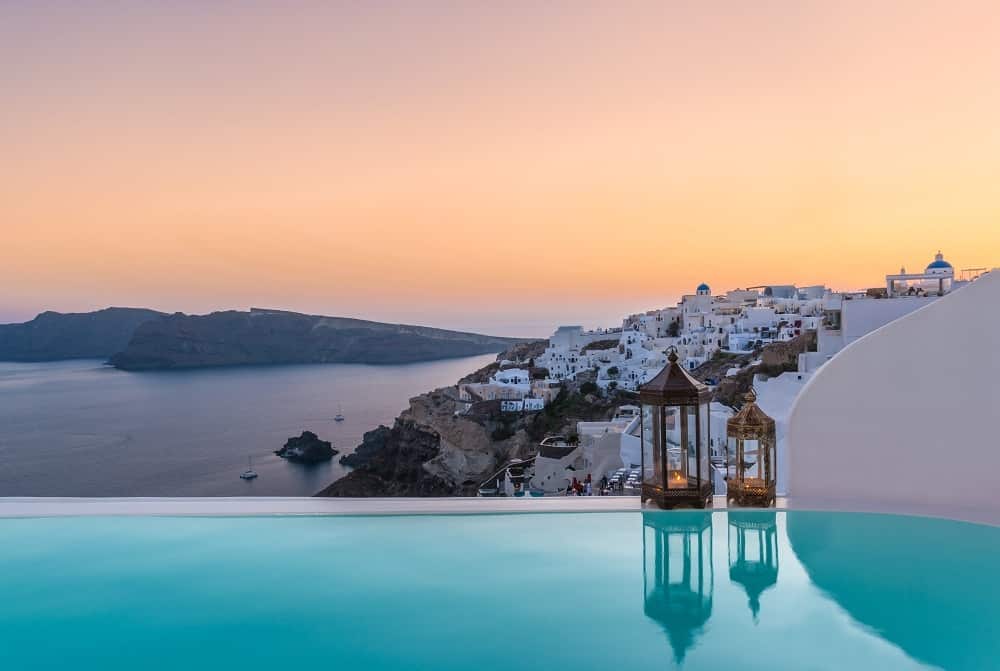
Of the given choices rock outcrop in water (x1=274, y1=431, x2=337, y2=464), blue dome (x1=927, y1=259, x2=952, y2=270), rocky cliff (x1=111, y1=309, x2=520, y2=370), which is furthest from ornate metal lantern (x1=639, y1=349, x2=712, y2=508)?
rocky cliff (x1=111, y1=309, x2=520, y2=370)

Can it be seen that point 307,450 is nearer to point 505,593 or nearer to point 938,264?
point 938,264

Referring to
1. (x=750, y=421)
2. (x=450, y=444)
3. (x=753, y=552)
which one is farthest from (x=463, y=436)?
(x=753, y=552)

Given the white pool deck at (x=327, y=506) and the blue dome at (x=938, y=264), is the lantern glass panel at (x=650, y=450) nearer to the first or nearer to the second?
the white pool deck at (x=327, y=506)

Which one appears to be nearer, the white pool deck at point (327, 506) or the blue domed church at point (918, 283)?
the white pool deck at point (327, 506)

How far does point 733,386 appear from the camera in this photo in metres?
18.1

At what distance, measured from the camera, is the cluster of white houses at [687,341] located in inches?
431

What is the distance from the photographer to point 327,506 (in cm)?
258

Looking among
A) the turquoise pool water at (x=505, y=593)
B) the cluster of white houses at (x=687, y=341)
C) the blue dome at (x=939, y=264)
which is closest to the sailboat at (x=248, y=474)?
the cluster of white houses at (x=687, y=341)

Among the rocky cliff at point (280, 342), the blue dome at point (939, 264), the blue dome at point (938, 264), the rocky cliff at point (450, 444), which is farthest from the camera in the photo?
the rocky cliff at point (280, 342)

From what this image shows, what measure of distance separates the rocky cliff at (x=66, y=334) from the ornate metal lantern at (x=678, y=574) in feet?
129

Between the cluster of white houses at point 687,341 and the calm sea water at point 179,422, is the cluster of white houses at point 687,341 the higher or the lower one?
the higher one

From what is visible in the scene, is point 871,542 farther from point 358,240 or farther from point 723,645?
point 358,240

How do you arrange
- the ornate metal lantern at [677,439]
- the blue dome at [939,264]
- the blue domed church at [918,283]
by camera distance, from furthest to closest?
1. the blue dome at [939,264]
2. the blue domed church at [918,283]
3. the ornate metal lantern at [677,439]

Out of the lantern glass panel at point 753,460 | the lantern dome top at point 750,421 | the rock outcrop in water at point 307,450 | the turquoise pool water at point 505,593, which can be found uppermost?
the lantern dome top at point 750,421
